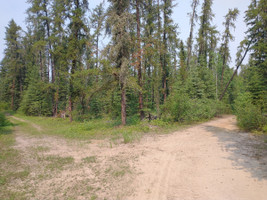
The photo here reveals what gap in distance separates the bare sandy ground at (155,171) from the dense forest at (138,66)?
4535mm

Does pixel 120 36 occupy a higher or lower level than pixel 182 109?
higher

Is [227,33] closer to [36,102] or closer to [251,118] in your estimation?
[251,118]

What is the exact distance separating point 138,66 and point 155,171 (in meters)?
9.01

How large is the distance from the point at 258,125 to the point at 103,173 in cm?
922

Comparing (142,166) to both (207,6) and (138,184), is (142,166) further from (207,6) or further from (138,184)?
(207,6)

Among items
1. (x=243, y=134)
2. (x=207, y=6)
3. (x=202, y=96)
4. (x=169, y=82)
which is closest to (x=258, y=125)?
(x=243, y=134)

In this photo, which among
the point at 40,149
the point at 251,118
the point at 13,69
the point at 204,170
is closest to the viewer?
the point at 204,170

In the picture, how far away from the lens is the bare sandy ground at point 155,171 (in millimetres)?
4160

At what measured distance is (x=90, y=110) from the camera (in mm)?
19969

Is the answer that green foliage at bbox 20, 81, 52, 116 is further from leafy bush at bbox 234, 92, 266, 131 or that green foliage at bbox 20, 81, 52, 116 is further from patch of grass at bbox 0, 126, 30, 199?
leafy bush at bbox 234, 92, 266, 131

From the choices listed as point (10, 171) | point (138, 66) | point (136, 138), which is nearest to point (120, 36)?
point (138, 66)

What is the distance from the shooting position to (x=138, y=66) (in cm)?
1294

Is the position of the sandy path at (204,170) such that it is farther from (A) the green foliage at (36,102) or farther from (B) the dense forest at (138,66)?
(A) the green foliage at (36,102)

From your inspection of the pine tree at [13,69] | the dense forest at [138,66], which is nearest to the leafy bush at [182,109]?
the dense forest at [138,66]
